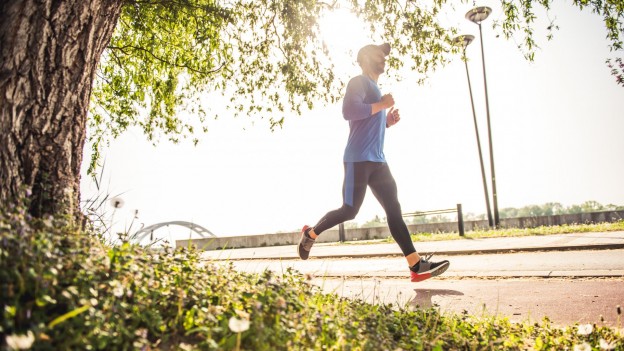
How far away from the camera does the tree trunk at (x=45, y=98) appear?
2.37 m

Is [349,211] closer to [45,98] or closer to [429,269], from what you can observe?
[429,269]

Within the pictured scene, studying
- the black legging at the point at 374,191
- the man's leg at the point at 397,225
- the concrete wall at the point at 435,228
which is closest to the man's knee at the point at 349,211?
the black legging at the point at 374,191

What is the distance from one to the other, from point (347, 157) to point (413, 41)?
313cm

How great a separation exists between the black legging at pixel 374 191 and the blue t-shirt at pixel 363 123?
100mm

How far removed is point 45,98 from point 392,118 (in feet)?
12.1

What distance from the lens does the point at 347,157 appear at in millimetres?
4758

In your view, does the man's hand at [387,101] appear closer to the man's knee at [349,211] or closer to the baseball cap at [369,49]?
the baseball cap at [369,49]

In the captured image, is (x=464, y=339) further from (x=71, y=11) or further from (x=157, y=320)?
(x=71, y=11)

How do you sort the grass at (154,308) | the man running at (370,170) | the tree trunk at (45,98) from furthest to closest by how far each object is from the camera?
the man running at (370,170) < the tree trunk at (45,98) < the grass at (154,308)

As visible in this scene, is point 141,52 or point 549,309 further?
point 141,52

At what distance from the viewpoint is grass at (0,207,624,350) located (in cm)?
157

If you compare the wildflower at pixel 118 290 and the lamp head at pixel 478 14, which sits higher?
the lamp head at pixel 478 14

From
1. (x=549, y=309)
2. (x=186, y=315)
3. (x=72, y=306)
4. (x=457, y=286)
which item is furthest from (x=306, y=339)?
(x=457, y=286)

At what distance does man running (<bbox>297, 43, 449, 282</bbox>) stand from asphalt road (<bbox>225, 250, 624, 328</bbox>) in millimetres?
441
